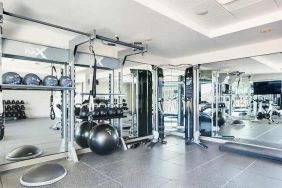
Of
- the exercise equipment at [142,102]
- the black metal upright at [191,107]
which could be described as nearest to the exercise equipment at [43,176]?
the exercise equipment at [142,102]

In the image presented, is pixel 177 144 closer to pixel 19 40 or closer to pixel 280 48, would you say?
pixel 280 48

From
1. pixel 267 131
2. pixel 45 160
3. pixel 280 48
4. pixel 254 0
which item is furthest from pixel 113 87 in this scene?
pixel 267 131

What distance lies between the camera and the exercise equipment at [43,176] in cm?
257

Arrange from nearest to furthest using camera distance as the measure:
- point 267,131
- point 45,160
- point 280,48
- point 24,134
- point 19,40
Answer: point 19,40 < point 45,160 < point 280,48 < point 267,131 < point 24,134

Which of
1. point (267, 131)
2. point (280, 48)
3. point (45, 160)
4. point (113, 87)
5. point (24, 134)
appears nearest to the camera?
point (45, 160)

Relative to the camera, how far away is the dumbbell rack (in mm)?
8898

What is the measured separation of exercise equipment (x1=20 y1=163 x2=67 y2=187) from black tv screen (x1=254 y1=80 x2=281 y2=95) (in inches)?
214

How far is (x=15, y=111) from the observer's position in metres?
9.04

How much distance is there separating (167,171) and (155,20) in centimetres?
245

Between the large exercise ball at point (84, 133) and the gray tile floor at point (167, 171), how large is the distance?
0.99 feet

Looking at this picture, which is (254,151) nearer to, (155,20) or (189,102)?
(189,102)

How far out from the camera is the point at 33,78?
9.94 ft

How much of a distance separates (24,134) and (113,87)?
11.1ft

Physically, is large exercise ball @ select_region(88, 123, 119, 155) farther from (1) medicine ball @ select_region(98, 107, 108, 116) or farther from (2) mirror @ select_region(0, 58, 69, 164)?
(2) mirror @ select_region(0, 58, 69, 164)
